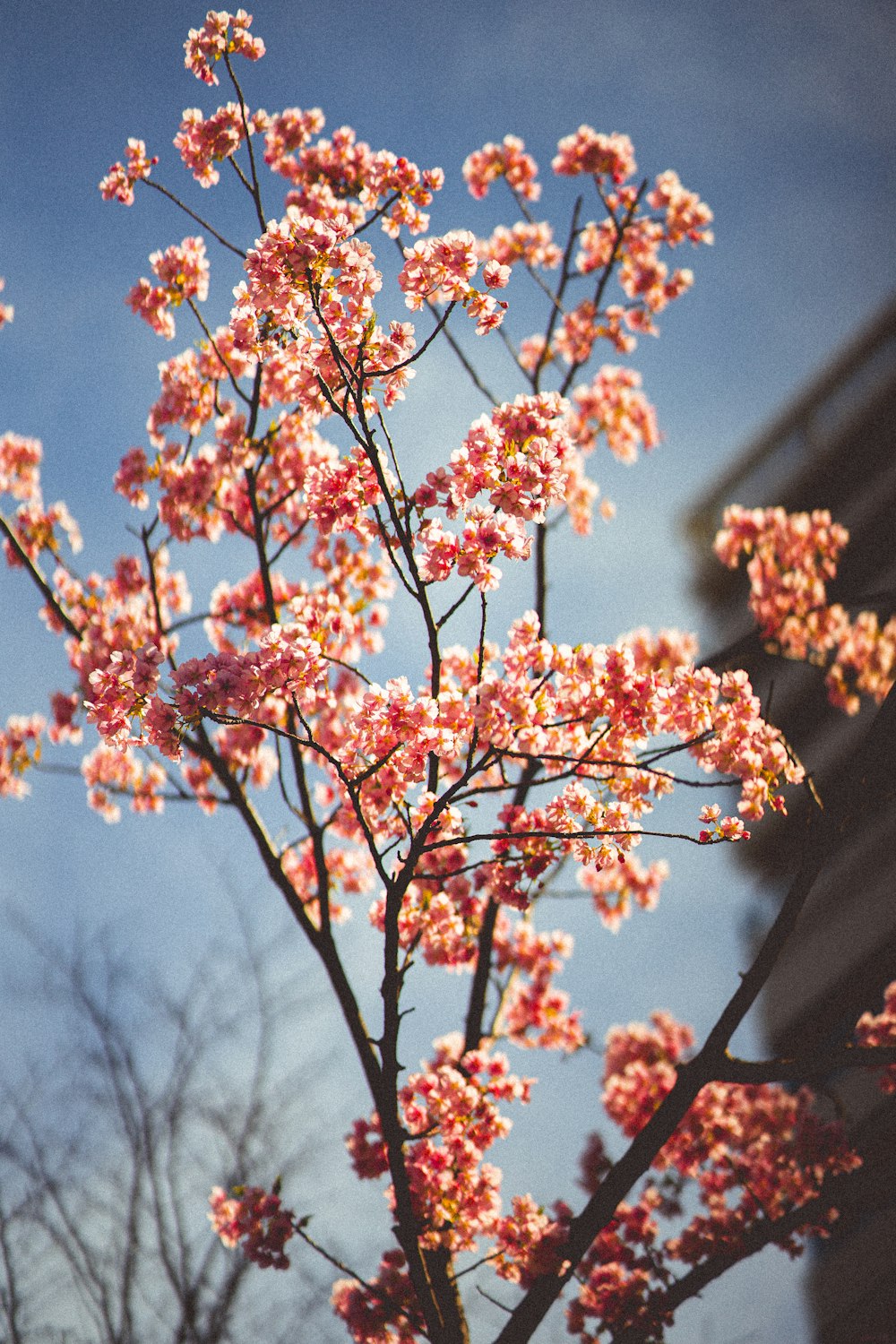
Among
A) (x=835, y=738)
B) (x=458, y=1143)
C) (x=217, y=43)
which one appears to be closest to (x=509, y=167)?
(x=217, y=43)

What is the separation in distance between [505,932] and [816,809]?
3.34 metres

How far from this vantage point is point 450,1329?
4.52m

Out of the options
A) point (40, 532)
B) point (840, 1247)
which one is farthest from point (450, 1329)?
point (840, 1247)

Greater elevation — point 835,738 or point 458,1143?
point 835,738

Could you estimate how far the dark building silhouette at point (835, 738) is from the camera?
21.2 metres

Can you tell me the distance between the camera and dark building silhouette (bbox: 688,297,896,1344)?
69.6ft

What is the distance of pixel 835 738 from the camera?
91.9 feet

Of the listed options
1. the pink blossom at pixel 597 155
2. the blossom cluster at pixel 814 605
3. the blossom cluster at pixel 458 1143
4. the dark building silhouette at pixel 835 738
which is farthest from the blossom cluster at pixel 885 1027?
the dark building silhouette at pixel 835 738

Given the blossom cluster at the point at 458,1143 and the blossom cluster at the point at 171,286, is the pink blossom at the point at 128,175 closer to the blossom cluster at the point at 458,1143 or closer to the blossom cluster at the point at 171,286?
the blossom cluster at the point at 171,286

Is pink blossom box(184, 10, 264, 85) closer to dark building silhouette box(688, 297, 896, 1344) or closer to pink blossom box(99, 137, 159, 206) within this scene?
pink blossom box(99, 137, 159, 206)

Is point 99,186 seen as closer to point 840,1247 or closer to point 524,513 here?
point 524,513

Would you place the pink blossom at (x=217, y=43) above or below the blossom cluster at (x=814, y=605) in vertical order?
above

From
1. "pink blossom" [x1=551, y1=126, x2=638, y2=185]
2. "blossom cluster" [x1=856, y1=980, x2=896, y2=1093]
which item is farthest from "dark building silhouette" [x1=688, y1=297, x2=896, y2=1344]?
"pink blossom" [x1=551, y1=126, x2=638, y2=185]

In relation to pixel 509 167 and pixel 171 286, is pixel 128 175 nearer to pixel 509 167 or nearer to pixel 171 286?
pixel 171 286
